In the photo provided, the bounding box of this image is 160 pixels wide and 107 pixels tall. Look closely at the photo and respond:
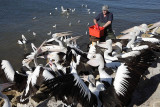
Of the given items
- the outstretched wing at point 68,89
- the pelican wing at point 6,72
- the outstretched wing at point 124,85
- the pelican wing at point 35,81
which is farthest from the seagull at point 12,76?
the outstretched wing at point 124,85

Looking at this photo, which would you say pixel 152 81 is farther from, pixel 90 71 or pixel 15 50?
pixel 15 50

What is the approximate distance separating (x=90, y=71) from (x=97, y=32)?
1.35 meters

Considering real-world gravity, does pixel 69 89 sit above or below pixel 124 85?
above

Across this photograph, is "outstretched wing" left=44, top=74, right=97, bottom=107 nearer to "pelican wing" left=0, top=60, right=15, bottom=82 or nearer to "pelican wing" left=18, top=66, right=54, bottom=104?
"pelican wing" left=18, top=66, right=54, bottom=104

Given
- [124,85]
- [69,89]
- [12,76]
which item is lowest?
[12,76]

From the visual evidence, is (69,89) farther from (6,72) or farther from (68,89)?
(6,72)

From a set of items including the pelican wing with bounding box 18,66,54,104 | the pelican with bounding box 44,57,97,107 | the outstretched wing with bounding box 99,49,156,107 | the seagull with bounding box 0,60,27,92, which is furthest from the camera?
the seagull with bounding box 0,60,27,92

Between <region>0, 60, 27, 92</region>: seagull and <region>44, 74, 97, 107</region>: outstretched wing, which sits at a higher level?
<region>44, 74, 97, 107</region>: outstretched wing

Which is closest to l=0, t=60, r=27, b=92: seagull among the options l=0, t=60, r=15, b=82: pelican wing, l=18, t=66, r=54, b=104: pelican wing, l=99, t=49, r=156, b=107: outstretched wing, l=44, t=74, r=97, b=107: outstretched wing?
l=0, t=60, r=15, b=82: pelican wing

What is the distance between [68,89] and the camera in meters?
2.10

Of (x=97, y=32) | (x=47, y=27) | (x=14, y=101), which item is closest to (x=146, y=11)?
(x=47, y=27)

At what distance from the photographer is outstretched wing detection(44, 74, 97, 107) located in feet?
6.71

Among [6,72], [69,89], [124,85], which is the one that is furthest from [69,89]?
[6,72]

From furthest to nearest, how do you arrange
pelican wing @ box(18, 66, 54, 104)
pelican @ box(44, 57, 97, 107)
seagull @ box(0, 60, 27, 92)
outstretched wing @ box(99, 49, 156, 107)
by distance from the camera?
seagull @ box(0, 60, 27, 92)
pelican wing @ box(18, 66, 54, 104)
outstretched wing @ box(99, 49, 156, 107)
pelican @ box(44, 57, 97, 107)
